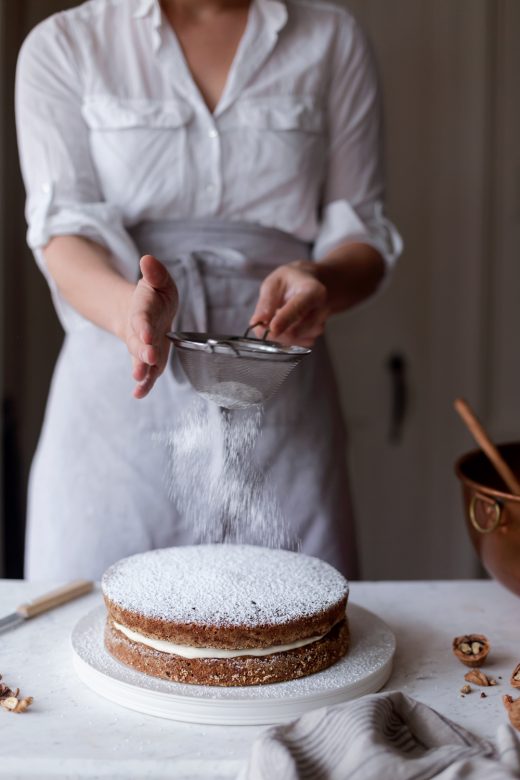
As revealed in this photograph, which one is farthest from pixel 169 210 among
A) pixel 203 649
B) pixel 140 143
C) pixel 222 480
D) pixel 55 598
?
pixel 203 649

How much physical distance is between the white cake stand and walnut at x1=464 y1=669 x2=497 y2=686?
83mm

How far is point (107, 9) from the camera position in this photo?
1496 millimetres

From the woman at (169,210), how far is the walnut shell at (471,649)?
479 mm

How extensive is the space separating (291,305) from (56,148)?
0.50 meters

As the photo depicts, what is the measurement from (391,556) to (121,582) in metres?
1.86

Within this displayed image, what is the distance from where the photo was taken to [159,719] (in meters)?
0.89

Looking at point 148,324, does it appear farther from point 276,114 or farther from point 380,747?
point 276,114

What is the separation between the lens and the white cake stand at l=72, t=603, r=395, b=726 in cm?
87

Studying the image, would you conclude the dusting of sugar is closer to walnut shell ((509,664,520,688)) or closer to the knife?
the knife

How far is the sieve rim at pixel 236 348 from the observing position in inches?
41.7

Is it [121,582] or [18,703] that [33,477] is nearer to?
[121,582]

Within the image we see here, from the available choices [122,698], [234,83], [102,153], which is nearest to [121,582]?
[122,698]

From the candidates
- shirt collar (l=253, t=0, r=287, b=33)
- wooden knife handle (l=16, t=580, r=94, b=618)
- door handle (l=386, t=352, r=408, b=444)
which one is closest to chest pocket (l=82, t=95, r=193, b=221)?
shirt collar (l=253, t=0, r=287, b=33)

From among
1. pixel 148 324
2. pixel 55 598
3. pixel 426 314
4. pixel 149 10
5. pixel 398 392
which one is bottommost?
pixel 398 392
